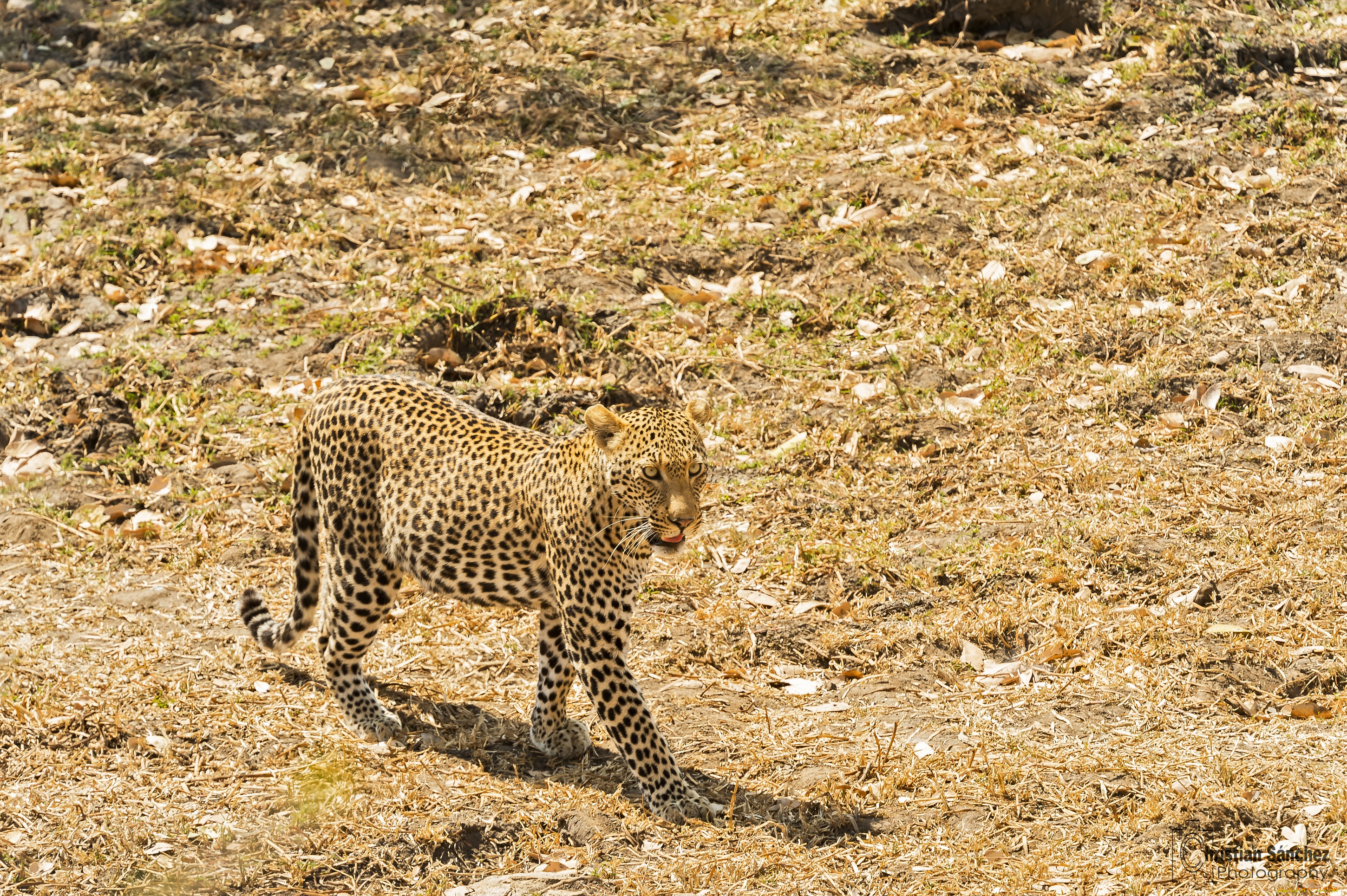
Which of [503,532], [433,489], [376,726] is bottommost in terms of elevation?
[376,726]

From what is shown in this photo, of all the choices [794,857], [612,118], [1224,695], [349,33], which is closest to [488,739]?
[794,857]

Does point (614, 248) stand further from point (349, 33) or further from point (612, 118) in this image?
point (349, 33)

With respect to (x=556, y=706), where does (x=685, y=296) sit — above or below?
above

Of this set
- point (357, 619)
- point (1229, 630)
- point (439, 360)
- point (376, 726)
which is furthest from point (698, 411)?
point (439, 360)

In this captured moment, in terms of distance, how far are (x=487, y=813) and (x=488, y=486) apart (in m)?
1.46

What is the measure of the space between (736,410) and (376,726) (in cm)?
351

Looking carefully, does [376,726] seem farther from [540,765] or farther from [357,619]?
[540,765]

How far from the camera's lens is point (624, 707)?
20.3ft

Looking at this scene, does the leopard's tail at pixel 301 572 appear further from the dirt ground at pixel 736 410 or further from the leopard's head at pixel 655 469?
the leopard's head at pixel 655 469

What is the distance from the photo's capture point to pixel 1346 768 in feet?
19.0

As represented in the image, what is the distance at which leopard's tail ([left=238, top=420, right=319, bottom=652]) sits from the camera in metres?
7.10

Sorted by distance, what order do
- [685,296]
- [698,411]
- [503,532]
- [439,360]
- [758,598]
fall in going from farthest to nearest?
[685,296], [439,360], [758,598], [503,532], [698,411]

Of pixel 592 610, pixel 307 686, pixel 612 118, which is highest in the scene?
pixel 612 118

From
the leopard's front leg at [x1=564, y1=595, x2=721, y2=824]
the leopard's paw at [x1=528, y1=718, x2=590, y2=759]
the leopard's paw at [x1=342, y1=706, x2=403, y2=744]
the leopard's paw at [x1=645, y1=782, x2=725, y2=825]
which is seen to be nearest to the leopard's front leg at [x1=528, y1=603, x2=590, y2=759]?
the leopard's paw at [x1=528, y1=718, x2=590, y2=759]
